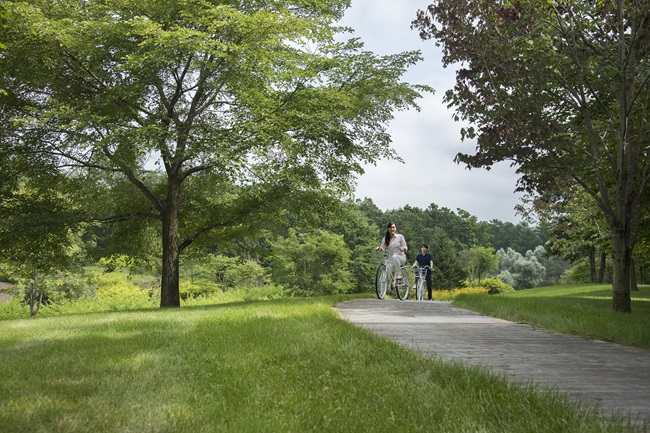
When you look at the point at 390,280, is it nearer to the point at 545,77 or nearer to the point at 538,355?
the point at 545,77

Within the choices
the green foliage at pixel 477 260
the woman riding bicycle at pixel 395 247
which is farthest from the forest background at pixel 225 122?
the green foliage at pixel 477 260

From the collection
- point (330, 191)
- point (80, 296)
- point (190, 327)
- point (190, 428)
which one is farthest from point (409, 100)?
point (80, 296)

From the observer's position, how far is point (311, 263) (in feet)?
126

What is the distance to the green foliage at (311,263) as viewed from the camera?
121 feet

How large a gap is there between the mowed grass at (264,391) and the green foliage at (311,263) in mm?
30091

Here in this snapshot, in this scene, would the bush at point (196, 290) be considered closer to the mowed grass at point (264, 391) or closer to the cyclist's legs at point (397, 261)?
the cyclist's legs at point (397, 261)

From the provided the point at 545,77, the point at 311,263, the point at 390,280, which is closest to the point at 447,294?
the point at 390,280

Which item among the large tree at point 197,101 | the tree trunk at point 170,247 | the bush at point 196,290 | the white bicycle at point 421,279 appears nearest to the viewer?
the large tree at point 197,101

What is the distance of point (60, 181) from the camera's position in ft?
60.0

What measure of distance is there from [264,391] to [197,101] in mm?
15372

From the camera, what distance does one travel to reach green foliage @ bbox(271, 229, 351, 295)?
36.8 m

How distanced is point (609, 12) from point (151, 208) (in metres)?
15.2

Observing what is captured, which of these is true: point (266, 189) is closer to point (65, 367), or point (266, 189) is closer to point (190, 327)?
point (190, 327)

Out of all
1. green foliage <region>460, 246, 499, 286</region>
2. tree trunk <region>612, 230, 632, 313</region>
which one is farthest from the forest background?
green foliage <region>460, 246, 499, 286</region>
